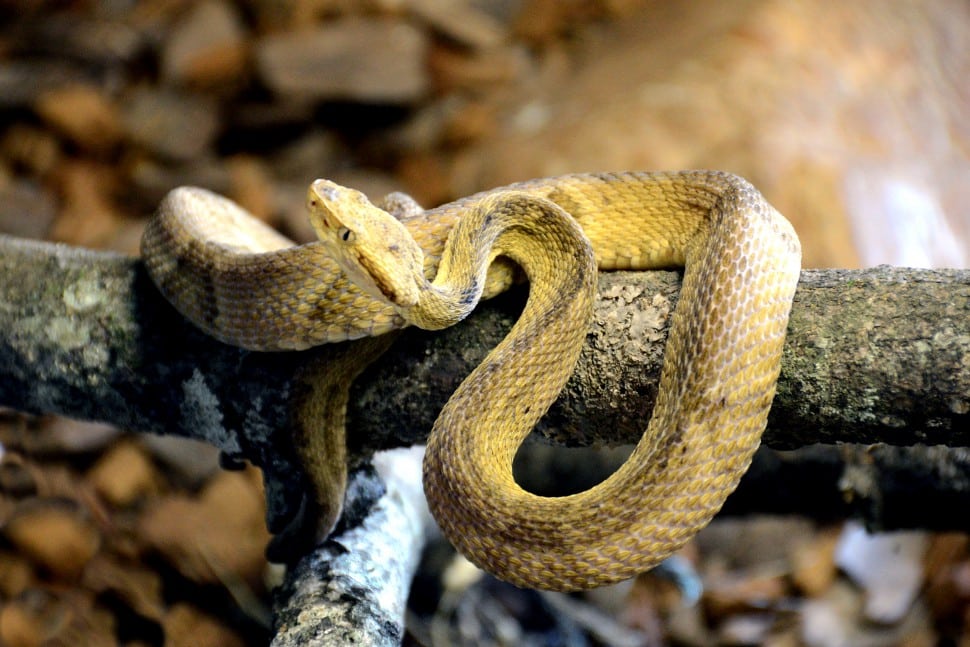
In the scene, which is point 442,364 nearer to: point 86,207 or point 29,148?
point 86,207

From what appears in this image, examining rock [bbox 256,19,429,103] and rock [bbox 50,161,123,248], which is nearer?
rock [bbox 50,161,123,248]

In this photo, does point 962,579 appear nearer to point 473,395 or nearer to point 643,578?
point 643,578

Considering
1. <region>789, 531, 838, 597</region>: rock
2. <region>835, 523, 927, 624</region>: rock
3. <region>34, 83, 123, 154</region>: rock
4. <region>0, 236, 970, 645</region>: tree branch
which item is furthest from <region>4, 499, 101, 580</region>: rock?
<region>34, 83, 123, 154</region>: rock

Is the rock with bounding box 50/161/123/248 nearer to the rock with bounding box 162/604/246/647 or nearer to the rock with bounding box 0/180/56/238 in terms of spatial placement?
the rock with bounding box 0/180/56/238

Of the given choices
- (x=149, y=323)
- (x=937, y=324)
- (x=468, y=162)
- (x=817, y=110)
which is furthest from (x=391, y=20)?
(x=937, y=324)

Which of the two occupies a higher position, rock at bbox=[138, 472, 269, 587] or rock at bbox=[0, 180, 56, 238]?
rock at bbox=[138, 472, 269, 587]
